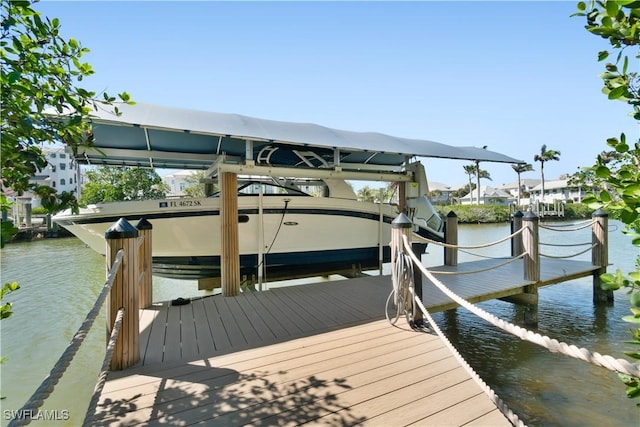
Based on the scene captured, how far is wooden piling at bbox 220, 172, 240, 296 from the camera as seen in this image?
4.88m

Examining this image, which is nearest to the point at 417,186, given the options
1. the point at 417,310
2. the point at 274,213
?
the point at 274,213

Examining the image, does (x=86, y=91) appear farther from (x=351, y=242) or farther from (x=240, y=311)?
(x=351, y=242)

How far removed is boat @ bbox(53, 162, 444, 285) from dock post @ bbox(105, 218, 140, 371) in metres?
2.98

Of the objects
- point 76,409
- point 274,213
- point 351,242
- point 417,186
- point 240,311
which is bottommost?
point 76,409

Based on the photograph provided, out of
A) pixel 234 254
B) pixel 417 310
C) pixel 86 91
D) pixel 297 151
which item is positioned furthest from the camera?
pixel 297 151

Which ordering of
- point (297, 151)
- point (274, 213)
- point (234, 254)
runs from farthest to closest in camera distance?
point (297, 151), point (274, 213), point (234, 254)

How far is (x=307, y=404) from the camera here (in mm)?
2133

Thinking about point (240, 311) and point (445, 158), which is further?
point (445, 158)

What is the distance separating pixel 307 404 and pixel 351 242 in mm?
5104

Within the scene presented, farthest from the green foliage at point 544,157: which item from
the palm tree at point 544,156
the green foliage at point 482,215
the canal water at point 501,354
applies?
the canal water at point 501,354

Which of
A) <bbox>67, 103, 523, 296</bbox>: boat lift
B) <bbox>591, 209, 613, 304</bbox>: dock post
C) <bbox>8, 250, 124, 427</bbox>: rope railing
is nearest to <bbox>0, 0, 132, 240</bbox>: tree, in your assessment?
<bbox>8, 250, 124, 427</bbox>: rope railing

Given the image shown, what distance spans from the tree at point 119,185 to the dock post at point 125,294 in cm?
2460

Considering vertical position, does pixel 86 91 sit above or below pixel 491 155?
below

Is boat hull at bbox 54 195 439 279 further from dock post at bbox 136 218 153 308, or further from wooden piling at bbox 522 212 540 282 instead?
wooden piling at bbox 522 212 540 282
